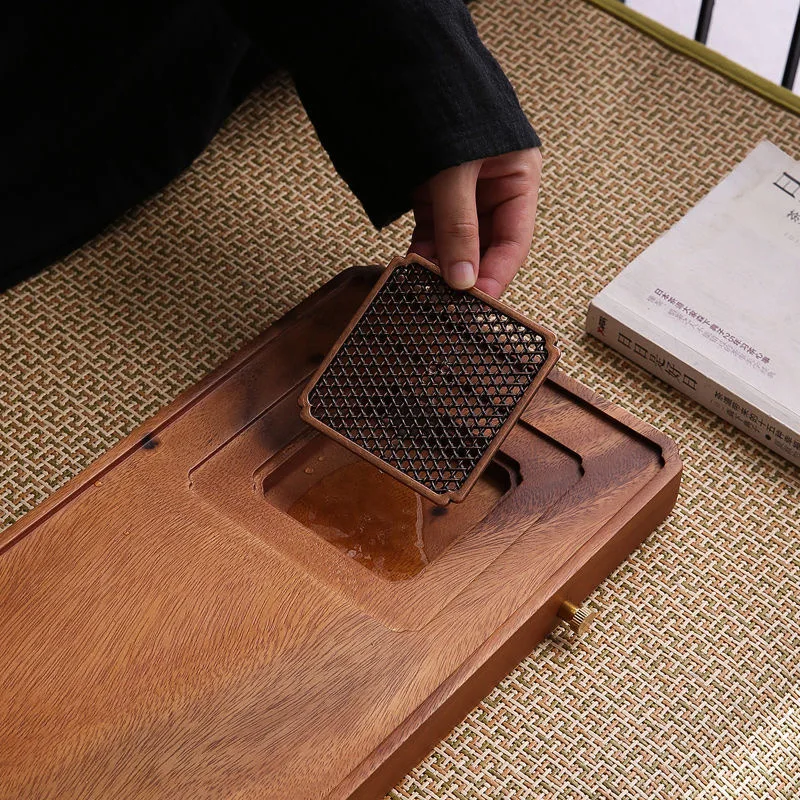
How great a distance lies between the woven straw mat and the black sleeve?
0.19 m

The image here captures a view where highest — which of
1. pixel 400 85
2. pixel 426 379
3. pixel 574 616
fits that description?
pixel 400 85

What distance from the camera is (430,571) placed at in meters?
0.69

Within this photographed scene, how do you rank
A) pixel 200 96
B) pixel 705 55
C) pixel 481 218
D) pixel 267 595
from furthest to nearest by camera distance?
pixel 705 55, pixel 200 96, pixel 481 218, pixel 267 595

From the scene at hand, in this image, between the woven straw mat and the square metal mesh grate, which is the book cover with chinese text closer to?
the woven straw mat

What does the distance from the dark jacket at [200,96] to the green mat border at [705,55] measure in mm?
376

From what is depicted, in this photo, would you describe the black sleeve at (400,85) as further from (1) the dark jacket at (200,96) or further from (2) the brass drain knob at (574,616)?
(2) the brass drain knob at (574,616)

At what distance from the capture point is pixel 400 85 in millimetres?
747

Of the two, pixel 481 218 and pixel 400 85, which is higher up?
pixel 400 85

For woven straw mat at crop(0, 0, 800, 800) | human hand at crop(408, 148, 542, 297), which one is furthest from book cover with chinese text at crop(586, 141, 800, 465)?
human hand at crop(408, 148, 542, 297)

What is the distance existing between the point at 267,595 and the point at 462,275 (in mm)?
232

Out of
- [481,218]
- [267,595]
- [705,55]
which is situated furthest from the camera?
[705,55]

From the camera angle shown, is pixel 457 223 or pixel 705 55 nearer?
pixel 457 223

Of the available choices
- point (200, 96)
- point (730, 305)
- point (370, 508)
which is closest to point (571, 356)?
point (730, 305)

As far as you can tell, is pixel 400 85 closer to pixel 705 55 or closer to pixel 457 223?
pixel 457 223
